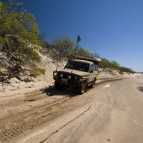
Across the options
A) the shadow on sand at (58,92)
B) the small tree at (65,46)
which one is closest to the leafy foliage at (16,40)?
the shadow on sand at (58,92)

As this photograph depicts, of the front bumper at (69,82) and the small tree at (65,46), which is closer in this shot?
the front bumper at (69,82)

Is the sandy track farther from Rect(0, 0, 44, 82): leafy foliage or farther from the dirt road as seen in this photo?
Rect(0, 0, 44, 82): leafy foliage

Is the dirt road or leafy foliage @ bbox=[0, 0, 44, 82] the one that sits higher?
leafy foliage @ bbox=[0, 0, 44, 82]

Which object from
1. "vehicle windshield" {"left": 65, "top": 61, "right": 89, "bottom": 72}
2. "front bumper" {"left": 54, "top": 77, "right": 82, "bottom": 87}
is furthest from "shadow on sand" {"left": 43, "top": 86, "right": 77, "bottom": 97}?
"vehicle windshield" {"left": 65, "top": 61, "right": 89, "bottom": 72}

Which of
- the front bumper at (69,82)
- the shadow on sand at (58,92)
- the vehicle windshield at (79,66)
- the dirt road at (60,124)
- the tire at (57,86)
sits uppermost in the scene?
the vehicle windshield at (79,66)

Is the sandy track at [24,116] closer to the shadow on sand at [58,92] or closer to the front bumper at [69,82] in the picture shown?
the shadow on sand at [58,92]

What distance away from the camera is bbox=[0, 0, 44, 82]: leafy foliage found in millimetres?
8048

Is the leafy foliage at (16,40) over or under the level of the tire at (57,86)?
over

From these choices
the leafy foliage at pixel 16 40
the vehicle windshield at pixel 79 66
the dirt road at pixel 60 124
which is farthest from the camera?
the vehicle windshield at pixel 79 66

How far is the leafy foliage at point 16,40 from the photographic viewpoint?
805 cm

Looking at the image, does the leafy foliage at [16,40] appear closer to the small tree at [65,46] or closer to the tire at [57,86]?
the tire at [57,86]

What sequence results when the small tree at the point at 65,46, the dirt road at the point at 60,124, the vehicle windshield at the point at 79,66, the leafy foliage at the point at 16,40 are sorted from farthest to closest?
the small tree at the point at 65,46, the vehicle windshield at the point at 79,66, the leafy foliage at the point at 16,40, the dirt road at the point at 60,124

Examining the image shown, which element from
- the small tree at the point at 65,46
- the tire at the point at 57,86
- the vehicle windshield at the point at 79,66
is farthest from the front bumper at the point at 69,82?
the small tree at the point at 65,46

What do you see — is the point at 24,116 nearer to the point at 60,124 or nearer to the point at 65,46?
the point at 60,124
